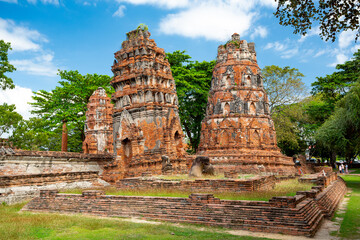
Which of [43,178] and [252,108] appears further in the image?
[252,108]

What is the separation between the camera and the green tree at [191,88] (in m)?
30.9

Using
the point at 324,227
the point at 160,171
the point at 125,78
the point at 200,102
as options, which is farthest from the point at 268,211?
the point at 200,102

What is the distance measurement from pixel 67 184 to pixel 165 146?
6007 mm

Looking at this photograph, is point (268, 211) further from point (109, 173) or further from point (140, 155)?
point (109, 173)

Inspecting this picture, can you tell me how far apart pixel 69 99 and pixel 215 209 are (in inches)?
976

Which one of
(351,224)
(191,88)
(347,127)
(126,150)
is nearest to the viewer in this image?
(351,224)

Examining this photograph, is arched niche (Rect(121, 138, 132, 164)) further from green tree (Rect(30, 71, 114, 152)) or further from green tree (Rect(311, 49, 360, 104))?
green tree (Rect(311, 49, 360, 104))

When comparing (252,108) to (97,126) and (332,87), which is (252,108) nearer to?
(97,126)

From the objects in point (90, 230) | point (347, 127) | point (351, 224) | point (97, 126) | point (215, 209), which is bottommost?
point (351, 224)

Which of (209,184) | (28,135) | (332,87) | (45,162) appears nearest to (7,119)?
(28,135)

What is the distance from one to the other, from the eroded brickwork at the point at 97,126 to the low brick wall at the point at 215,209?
1597 cm

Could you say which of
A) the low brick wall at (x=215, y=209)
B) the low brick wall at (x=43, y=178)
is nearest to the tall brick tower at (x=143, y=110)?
the low brick wall at (x=43, y=178)

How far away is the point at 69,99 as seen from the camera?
30328 millimetres

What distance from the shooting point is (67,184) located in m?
16.7
